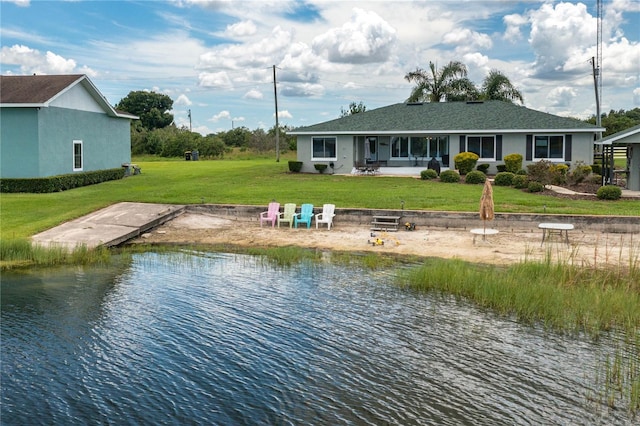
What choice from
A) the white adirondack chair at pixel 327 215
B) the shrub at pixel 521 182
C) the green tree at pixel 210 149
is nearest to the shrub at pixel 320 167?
the shrub at pixel 521 182

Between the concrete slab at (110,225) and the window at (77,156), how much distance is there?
31.8 feet

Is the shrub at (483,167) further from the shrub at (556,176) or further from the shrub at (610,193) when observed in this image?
the shrub at (610,193)

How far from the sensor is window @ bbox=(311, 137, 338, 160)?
122ft

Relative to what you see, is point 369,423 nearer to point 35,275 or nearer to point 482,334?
point 482,334

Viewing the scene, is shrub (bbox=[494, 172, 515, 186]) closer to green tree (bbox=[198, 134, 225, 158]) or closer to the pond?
the pond

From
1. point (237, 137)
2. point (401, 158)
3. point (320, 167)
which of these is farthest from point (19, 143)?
point (237, 137)

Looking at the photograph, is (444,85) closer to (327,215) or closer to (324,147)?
(324,147)

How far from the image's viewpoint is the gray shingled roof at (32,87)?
1070 inches

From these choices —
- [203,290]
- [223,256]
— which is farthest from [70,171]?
[203,290]

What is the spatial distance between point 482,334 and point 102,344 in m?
5.82

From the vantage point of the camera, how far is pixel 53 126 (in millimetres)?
28234

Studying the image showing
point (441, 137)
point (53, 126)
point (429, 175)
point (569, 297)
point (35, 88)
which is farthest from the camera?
point (441, 137)

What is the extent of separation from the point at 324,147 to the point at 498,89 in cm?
1840

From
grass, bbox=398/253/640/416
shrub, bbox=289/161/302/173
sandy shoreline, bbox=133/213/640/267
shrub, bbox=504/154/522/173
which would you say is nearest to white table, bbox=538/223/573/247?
sandy shoreline, bbox=133/213/640/267
